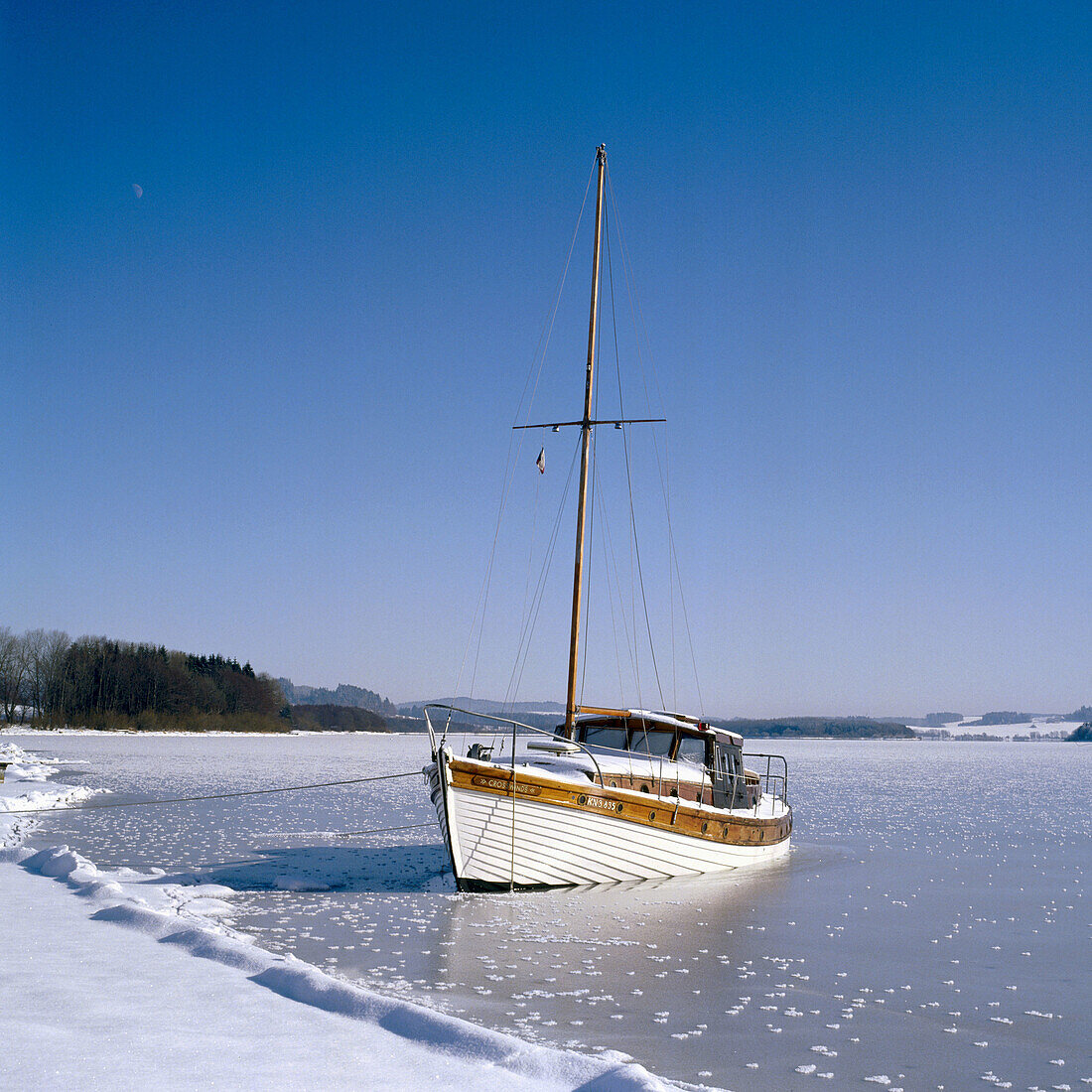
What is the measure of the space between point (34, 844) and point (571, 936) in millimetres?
12046

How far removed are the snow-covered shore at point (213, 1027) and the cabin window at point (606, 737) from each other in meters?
10.7

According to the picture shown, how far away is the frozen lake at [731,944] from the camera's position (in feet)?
28.1

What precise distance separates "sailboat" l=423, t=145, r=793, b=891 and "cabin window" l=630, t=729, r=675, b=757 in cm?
2

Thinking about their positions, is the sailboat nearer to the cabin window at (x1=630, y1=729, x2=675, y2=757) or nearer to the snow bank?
the cabin window at (x1=630, y1=729, x2=675, y2=757)

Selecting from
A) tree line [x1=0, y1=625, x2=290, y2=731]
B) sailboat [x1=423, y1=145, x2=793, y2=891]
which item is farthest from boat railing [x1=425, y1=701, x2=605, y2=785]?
tree line [x1=0, y1=625, x2=290, y2=731]

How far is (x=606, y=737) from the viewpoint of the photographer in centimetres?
2039

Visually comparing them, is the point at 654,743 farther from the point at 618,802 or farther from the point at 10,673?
the point at 10,673

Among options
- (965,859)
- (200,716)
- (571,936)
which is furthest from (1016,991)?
(200,716)

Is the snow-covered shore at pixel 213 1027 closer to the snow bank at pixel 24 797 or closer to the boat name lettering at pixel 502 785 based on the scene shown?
the boat name lettering at pixel 502 785

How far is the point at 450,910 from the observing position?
48.0 ft

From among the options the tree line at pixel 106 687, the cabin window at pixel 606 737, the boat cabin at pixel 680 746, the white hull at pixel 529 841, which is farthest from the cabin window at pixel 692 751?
the tree line at pixel 106 687

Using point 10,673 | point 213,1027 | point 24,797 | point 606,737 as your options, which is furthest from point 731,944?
point 10,673

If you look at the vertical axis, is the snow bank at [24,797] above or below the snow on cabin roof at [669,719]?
below

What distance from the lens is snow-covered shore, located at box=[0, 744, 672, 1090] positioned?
633 centimetres
